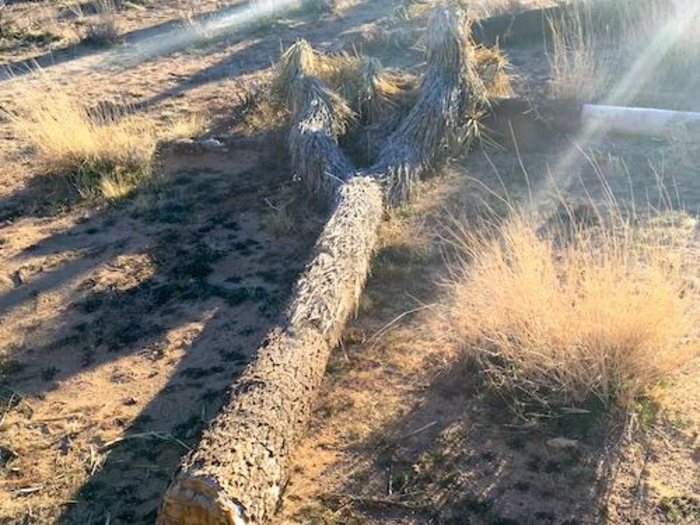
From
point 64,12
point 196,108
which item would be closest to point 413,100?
point 196,108

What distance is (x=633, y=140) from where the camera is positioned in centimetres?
738

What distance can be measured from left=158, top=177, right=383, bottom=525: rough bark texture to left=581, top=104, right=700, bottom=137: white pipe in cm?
321

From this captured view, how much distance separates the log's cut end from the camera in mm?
3092

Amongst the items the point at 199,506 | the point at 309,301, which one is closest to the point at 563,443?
the point at 309,301

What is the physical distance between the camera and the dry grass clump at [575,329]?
12.5ft

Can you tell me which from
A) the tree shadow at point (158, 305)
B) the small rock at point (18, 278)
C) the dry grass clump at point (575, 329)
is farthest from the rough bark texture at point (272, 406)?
the small rock at point (18, 278)

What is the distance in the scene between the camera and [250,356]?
4602mm

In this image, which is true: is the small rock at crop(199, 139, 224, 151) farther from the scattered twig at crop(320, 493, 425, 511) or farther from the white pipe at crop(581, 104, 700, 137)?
the scattered twig at crop(320, 493, 425, 511)

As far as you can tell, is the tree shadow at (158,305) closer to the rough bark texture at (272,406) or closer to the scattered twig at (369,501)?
the rough bark texture at (272,406)

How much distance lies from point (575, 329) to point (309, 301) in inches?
59.3

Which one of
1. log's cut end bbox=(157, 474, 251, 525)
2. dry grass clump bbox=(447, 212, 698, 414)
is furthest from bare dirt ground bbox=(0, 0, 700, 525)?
log's cut end bbox=(157, 474, 251, 525)

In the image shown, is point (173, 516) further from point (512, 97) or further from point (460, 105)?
point (512, 97)

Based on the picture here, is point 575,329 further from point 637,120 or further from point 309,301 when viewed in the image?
point 637,120

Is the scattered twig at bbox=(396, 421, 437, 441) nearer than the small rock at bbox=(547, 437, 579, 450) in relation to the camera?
No
